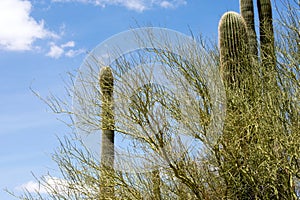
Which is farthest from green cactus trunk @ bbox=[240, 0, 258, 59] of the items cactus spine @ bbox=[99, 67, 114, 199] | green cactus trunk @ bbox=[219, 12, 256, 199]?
cactus spine @ bbox=[99, 67, 114, 199]

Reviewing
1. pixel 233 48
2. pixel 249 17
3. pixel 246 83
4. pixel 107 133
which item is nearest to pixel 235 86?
pixel 246 83

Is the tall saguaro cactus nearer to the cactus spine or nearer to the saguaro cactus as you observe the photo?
the saguaro cactus

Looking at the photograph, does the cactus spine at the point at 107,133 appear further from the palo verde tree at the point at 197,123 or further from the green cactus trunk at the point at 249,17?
the green cactus trunk at the point at 249,17

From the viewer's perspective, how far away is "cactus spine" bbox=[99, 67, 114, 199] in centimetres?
864

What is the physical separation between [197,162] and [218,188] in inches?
20.1

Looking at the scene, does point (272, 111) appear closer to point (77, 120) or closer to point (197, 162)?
point (197, 162)

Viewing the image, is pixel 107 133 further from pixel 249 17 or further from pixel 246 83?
pixel 249 17

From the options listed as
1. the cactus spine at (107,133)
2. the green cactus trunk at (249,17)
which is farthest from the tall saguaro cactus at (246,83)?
the cactus spine at (107,133)

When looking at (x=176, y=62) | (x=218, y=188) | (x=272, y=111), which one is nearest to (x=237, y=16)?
(x=176, y=62)

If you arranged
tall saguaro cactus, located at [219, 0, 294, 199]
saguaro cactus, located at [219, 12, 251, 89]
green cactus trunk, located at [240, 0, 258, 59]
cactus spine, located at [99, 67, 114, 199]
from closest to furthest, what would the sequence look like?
tall saguaro cactus, located at [219, 0, 294, 199] < cactus spine, located at [99, 67, 114, 199] < saguaro cactus, located at [219, 12, 251, 89] < green cactus trunk, located at [240, 0, 258, 59]

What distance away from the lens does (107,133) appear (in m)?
9.42

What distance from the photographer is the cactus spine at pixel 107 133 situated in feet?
28.3

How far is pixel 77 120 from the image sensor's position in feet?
30.6

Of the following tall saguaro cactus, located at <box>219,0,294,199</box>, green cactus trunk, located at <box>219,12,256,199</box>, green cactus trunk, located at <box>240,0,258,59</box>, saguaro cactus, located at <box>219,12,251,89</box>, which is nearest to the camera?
tall saguaro cactus, located at <box>219,0,294,199</box>
